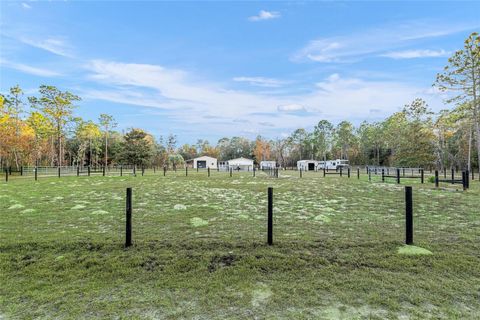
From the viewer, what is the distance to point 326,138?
65250mm

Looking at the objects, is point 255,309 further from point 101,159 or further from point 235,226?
point 101,159

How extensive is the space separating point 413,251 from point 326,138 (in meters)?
64.5

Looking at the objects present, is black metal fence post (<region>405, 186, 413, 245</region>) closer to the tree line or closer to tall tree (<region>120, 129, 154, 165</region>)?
the tree line

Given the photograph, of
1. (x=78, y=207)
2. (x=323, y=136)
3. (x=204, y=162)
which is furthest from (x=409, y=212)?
(x=323, y=136)

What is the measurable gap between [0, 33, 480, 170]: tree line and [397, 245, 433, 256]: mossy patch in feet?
64.7

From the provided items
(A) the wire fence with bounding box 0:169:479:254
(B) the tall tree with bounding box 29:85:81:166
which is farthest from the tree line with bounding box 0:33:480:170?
(A) the wire fence with bounding box 0:169:479:254

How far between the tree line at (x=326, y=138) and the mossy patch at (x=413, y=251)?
19.7 meters

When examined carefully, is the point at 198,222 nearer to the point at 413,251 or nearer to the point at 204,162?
the point at 413,251

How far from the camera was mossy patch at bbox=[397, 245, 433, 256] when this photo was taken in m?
3.67

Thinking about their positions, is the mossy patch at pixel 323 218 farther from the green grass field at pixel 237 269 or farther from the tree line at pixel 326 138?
the tree line at pixel 326 138

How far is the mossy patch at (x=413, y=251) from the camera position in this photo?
367 cm

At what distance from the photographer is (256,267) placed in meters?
3.33

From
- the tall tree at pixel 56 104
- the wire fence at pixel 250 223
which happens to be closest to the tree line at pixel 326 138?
the tall tree at pixel 56 104

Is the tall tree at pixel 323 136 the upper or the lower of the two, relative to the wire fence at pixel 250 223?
upper
